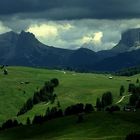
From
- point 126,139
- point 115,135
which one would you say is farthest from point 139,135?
point 115,135

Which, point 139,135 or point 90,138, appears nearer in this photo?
point 139,135

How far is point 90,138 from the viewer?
619ft

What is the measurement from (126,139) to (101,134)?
27.1m

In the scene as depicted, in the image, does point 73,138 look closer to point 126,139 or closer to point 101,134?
point 101,134

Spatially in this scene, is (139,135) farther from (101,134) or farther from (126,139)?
(101,134)

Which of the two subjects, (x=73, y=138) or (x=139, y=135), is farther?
(x=73, y=138)

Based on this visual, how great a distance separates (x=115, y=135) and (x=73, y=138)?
15.8 m

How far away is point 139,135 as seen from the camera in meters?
170

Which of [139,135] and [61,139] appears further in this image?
[61,139]

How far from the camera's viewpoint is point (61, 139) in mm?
191500

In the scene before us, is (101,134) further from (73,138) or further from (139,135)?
(139,135)

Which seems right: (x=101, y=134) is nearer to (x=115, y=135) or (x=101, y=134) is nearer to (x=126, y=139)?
(x=115, y=135)

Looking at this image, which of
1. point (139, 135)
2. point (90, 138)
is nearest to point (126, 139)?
point (139, 135)

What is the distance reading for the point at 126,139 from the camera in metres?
172
